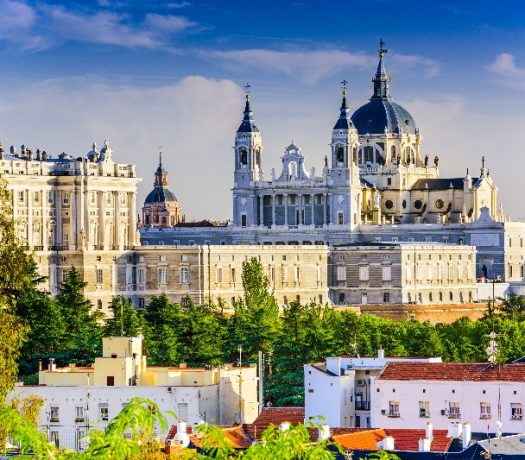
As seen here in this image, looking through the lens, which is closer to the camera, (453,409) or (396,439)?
(396,439)

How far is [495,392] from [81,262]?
69725 mm

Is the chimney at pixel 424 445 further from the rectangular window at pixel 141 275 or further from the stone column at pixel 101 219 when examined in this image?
the rectangular window at pixel 141 275

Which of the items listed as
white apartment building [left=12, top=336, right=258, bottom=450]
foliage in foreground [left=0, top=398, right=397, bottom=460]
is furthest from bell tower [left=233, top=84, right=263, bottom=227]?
foliage in foreground [left=0, top=398, right=397, bottom=460]

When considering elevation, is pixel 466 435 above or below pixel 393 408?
below

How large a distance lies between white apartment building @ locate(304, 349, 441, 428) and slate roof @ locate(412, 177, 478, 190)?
115053 millimetres

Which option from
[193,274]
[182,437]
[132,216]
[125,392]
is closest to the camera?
[182,437]

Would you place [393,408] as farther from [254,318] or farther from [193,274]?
[193,274]

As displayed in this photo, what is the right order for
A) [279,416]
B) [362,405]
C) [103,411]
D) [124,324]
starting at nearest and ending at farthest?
[279,416] → [362,405] → [103,411] → [124,324]

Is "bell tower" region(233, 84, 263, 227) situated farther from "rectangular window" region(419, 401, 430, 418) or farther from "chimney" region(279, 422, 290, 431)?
"chimney" region(279, 422, 290, 431)

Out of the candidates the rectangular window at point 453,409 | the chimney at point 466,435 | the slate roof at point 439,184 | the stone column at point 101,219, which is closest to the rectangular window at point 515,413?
the rectangular window at point 453,409

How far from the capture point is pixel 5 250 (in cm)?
5803

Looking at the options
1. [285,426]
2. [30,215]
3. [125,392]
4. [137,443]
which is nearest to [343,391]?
[125,392]

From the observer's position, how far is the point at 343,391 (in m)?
72.4

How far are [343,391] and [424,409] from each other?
14.0 feet
